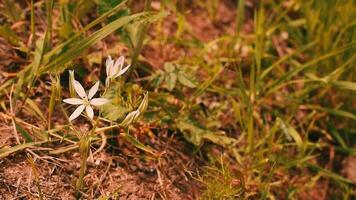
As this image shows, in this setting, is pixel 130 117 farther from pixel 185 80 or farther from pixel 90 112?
pixel 185 80

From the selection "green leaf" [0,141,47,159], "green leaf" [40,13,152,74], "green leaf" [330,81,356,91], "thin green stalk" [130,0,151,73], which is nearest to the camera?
"green leaf" [0,141,47,159]

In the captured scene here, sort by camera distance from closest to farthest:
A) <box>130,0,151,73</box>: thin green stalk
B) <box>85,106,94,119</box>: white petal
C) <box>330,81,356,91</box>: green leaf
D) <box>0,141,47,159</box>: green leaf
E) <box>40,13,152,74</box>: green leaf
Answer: <box>85,106,94,119</box>: white petal → <box>0,141,47,159</box>: green leaf → <box>40,13,152,74</box>: green leaf → <box>130,0,151,73</box>: thin green stalk → <box>330,81,356,91</box>: green leaf

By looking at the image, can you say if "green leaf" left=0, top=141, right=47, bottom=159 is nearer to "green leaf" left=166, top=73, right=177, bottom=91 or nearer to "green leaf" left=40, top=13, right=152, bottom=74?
"green leaf" left=40, top=13, right=152, bottom=74

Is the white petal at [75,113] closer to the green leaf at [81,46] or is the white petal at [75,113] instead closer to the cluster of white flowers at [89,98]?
the cluster of white flowers at [89,98]

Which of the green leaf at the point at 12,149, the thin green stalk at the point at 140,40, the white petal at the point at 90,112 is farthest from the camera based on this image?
the thin green stalk at the point at 140,40

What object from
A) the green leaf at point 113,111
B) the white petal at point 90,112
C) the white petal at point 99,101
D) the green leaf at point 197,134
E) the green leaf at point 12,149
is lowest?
the green leaf at point 197,134

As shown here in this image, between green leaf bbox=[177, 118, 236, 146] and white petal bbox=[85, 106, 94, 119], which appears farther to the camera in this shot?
green leaf bbox=[177, 118, 236, 146]

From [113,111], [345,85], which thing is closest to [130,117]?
[113,111]

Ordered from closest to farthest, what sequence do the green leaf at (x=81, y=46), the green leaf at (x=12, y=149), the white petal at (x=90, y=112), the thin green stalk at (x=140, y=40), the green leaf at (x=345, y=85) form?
the white petal at (x=90, y=112) < the green leaf at (x=12, y=149) < the green leaf at (x=81, y=46) < the thin green stalk at (x=140, y=40) < the green leaf at (x=345, y=85)

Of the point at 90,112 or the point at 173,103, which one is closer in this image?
the point at 90,112

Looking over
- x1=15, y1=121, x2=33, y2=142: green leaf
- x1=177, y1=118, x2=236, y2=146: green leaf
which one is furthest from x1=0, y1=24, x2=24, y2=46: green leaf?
x1=177, y1=118, x2=236, y2=146: green leaf

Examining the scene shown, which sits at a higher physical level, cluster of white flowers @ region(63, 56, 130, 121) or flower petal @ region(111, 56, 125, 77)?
flower petal @ region(111, 56, 125, 77)

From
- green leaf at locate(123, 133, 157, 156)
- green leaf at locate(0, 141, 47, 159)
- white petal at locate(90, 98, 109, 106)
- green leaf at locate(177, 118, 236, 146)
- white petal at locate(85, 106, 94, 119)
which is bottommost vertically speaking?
green leaf at locate(177, 118, 236, 146)

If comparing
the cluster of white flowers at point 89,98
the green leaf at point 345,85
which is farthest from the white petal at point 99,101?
the green leaf at point 345,85
